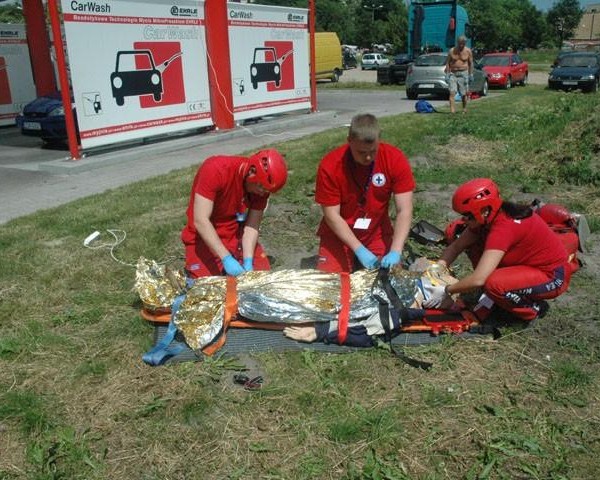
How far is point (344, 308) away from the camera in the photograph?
11.9ft

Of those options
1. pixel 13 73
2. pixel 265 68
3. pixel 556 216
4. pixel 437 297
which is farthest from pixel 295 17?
pixel 437 297

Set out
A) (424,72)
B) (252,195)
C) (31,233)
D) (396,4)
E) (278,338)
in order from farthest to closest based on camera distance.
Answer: (396,4) → (424,72) → (31,233) → (252,195) → (278,338)

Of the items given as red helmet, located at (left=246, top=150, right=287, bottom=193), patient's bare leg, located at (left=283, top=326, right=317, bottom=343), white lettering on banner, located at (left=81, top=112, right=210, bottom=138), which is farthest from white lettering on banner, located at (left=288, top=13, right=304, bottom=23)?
patient's bare leg, located at (left=283, top=326, right=317, bottom=343)

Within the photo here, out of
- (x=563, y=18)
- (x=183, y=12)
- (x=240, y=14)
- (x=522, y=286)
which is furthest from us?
(x=563, y=18)

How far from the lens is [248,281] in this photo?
3762 millimetres

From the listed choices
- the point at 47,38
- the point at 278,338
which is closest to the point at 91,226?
the point at 278,338

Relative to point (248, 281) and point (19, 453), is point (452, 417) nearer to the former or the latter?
point (248, 281)

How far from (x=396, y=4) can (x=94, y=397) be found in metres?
107

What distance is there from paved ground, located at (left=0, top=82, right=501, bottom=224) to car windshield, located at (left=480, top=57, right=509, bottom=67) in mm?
11143

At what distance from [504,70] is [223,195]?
2268 centimetres

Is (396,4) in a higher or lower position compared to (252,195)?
higher

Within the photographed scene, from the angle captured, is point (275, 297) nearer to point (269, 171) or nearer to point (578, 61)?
point (269, 171)

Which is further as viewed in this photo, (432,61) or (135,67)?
(432,61)

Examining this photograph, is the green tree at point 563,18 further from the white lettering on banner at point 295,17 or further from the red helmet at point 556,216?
the red helmet at point 556,216
